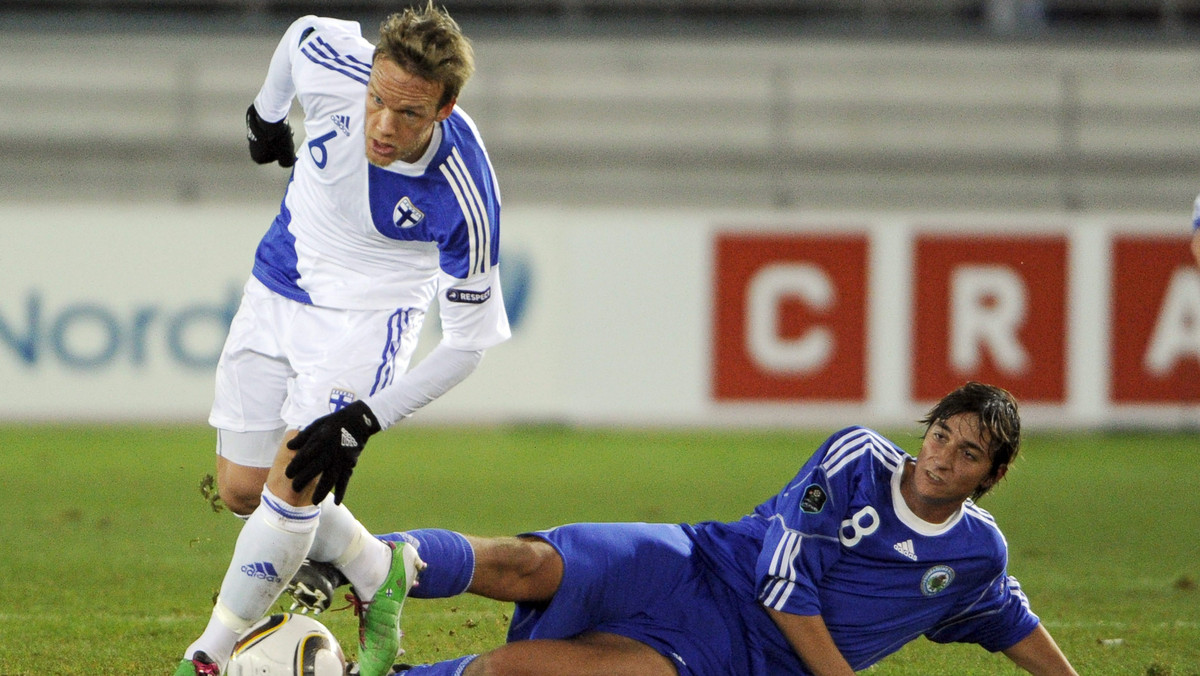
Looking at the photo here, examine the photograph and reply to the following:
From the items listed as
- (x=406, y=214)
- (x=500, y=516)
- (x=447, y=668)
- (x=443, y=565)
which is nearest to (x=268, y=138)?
(x=406, y=214)

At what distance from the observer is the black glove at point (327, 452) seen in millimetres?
3822

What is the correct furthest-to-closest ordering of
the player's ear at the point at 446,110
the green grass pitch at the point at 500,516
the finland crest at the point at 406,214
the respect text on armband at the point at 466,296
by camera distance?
the green grass pitch at the point at 500,516 < the finland crest at the point at 406,214 < the respect text on armband at the point at 466,296 < the player's ear at the point at 446,110

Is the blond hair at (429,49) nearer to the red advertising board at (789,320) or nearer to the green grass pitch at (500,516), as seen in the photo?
the green grass pitch at (500,516)

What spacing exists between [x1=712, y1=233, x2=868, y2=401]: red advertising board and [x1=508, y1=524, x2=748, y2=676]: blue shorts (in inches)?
256

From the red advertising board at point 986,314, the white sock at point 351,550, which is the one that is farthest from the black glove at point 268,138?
the red advertising board at point 986,314

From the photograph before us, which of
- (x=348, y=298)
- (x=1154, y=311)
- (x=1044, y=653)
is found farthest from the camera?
(x=1154, y=311)

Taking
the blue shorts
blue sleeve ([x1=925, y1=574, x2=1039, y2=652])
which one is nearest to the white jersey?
the blue shorts

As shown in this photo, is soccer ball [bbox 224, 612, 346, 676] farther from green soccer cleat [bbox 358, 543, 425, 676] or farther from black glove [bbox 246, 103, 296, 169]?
black glove [bbox 246, 103, 296, 169]

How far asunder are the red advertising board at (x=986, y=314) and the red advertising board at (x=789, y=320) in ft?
1.45

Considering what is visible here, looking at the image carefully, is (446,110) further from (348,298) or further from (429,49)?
(348,298)

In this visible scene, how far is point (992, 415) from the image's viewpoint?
12.5 ft

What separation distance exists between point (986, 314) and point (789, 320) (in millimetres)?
1412

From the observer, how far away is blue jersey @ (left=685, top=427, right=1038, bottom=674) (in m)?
3.80

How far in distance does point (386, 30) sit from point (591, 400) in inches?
269
